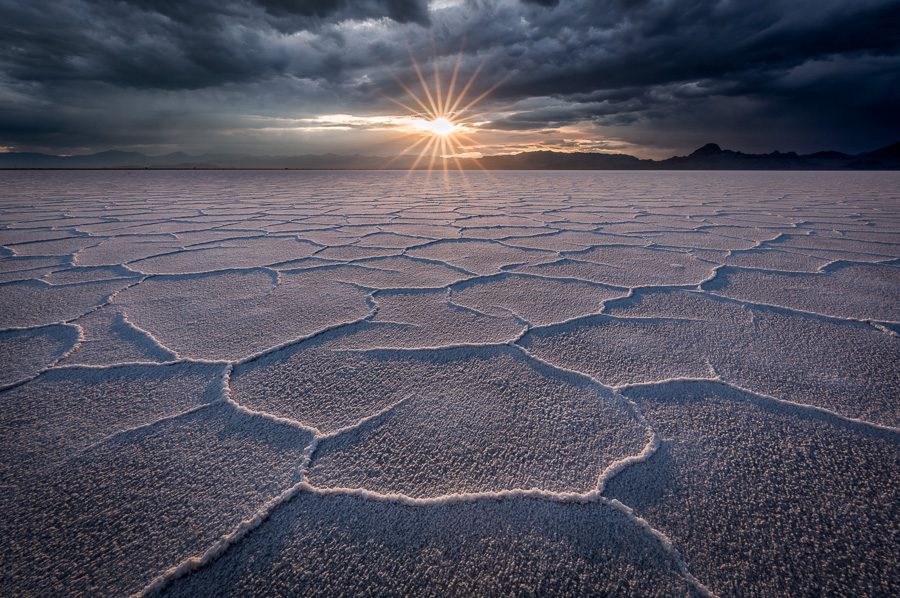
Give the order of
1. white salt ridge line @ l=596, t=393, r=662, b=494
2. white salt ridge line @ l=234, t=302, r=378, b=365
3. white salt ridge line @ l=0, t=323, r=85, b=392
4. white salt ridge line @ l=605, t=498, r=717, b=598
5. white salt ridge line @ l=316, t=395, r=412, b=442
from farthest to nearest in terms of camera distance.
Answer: white salt ridge line @ l=234, t=302, r=378, b=365
white salt ridge line @ l=0, t=323, r=85, b=392
white salt ridge line @ l=316, t=395, r=412, b=442
white salt ridge line @ l=596, t=393, r=662, b=494
white salt ridge line @ l=605, t=498, r=717, b=598

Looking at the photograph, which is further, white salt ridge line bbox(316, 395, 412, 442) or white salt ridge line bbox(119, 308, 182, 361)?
white salt ridge line bbox(119, 308, 182, 361)

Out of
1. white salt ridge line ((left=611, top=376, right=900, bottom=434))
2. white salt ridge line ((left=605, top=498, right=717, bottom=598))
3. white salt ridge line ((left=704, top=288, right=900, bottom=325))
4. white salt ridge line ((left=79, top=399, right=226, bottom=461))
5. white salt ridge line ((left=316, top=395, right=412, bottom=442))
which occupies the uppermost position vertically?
Result: white salt ridge line ((left=704, top=288, right=900, bottom=325))

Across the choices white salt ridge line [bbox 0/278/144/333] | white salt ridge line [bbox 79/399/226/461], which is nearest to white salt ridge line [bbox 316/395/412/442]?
white salt ridge line [bbox 79/399/226/461]

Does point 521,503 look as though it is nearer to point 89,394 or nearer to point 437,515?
point 437,515

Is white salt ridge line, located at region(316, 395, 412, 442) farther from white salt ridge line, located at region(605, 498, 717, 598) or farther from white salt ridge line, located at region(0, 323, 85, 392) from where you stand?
white salt ridge line, located at region(0, 323, 85, 392)

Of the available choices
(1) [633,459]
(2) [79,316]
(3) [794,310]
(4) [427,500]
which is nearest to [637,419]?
(1) [633,459]

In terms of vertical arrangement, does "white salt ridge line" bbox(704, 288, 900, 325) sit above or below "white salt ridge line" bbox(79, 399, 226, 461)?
above

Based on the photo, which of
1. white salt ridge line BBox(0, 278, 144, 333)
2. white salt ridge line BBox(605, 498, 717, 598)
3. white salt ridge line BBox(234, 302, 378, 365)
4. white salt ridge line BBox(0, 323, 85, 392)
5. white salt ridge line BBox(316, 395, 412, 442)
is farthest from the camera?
white salt ridge line BBox(0, 278, 144, 333)

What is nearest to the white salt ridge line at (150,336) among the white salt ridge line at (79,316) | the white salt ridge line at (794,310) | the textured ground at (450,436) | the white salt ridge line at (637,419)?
the textured ground at (450,436)

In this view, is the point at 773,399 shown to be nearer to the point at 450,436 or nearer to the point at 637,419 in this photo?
the point at 637,419
